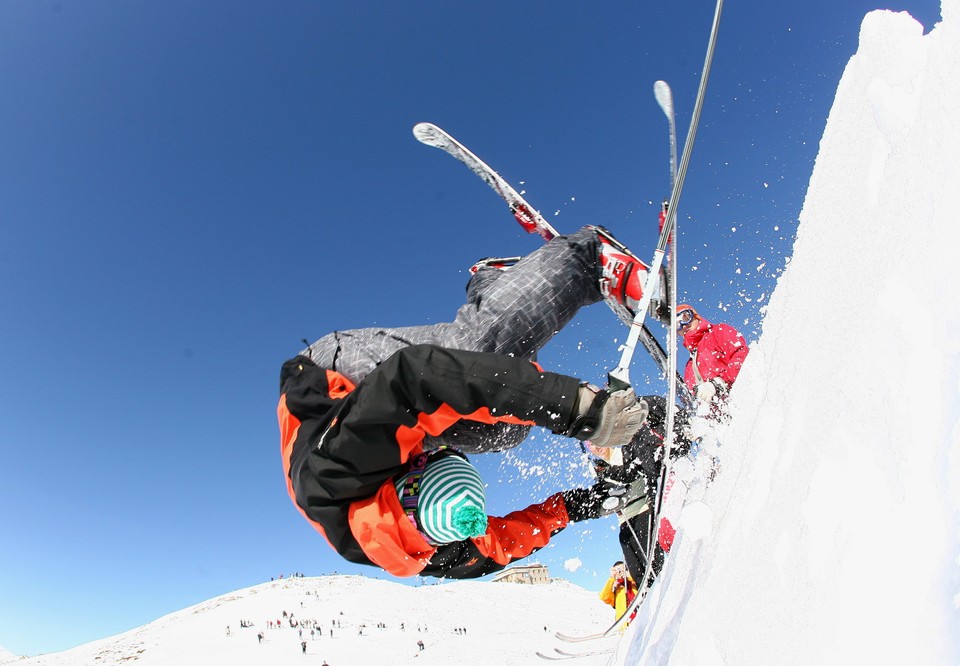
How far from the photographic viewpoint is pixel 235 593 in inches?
1615

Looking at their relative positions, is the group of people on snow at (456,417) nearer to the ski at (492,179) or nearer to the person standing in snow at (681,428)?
the person standing in snow at (681,428)

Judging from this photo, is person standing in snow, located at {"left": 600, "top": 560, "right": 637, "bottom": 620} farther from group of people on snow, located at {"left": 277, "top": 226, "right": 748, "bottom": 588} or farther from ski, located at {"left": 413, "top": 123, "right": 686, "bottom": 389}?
ski, located at {"left": 413, "top": 123, "right": 686, "bottom": 389}

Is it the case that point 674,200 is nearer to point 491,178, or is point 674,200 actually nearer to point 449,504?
point 449,504

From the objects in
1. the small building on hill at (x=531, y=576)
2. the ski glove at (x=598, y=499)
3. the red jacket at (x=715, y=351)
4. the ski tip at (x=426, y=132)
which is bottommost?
the ski glove at (x=598, y=499)

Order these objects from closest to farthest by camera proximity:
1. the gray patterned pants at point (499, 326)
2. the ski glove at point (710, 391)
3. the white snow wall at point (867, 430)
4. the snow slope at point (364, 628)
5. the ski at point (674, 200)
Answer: the white snow wall at point (867, 430)
the ski at point (674, 200)
the gray patterned pants at point (499, 326)
the ski glove at point (710, 391)
the snow slope at point (364, 628)

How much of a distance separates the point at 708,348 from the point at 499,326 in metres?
5.30

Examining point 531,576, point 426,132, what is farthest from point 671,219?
point 531,576

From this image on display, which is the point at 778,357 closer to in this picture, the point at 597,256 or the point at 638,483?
the point at 597,256

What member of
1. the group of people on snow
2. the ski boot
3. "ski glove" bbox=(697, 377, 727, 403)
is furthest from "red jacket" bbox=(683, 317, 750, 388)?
the ski boot

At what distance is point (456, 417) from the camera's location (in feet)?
8.73

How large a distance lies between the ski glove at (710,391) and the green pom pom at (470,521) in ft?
9.84

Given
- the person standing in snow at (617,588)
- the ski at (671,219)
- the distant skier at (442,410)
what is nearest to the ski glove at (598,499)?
the distant skier at (442,410)

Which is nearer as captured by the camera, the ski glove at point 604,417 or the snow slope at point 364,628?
the ski glove at point 604,417

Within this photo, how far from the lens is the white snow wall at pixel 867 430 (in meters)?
0.87
